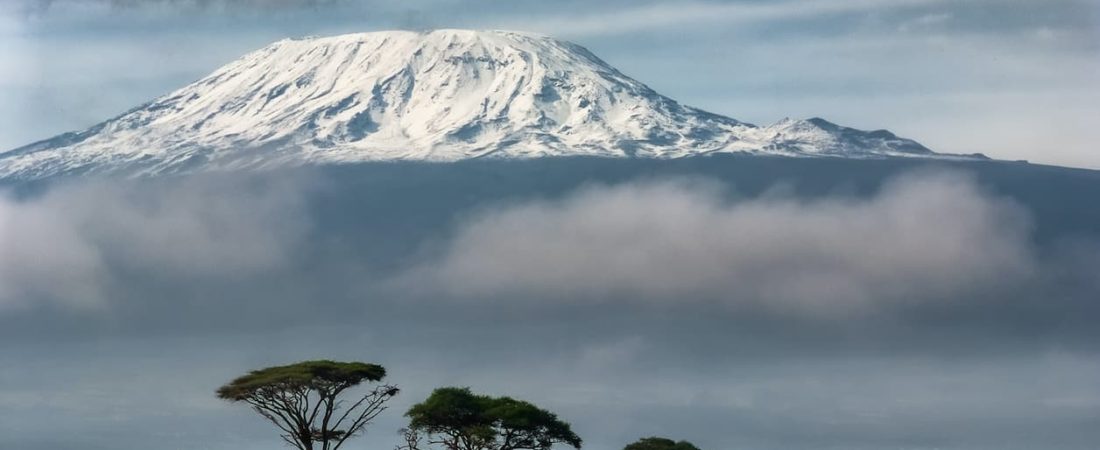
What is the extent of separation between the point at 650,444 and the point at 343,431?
89.4ft

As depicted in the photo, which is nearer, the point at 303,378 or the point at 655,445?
the point at 303,378

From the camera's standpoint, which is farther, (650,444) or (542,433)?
(650,444)

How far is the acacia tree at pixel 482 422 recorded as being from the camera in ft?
308

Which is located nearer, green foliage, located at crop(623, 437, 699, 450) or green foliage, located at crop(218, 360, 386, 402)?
green foliage, located at crop(218, 360, 386, 402)

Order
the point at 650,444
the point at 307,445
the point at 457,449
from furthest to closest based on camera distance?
the point at 650,444, the point at 457,449, the point at 307,445

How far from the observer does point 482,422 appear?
3740 inches

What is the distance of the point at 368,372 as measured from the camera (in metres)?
87.9

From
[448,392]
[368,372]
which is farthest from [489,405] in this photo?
[368,372]

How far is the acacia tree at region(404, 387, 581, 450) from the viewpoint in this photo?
94000 mm

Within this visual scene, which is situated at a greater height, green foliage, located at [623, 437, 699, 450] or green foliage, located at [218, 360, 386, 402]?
green foliage, located at [623, 437, 699, 450]

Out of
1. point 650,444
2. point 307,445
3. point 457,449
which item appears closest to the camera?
point 307,445

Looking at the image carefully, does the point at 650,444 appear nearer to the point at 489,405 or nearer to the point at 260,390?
the point at 489,405

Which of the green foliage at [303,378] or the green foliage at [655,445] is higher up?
the green foliage at [655,445]

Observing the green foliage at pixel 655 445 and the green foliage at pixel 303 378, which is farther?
the green foliage at pixel 655 445
